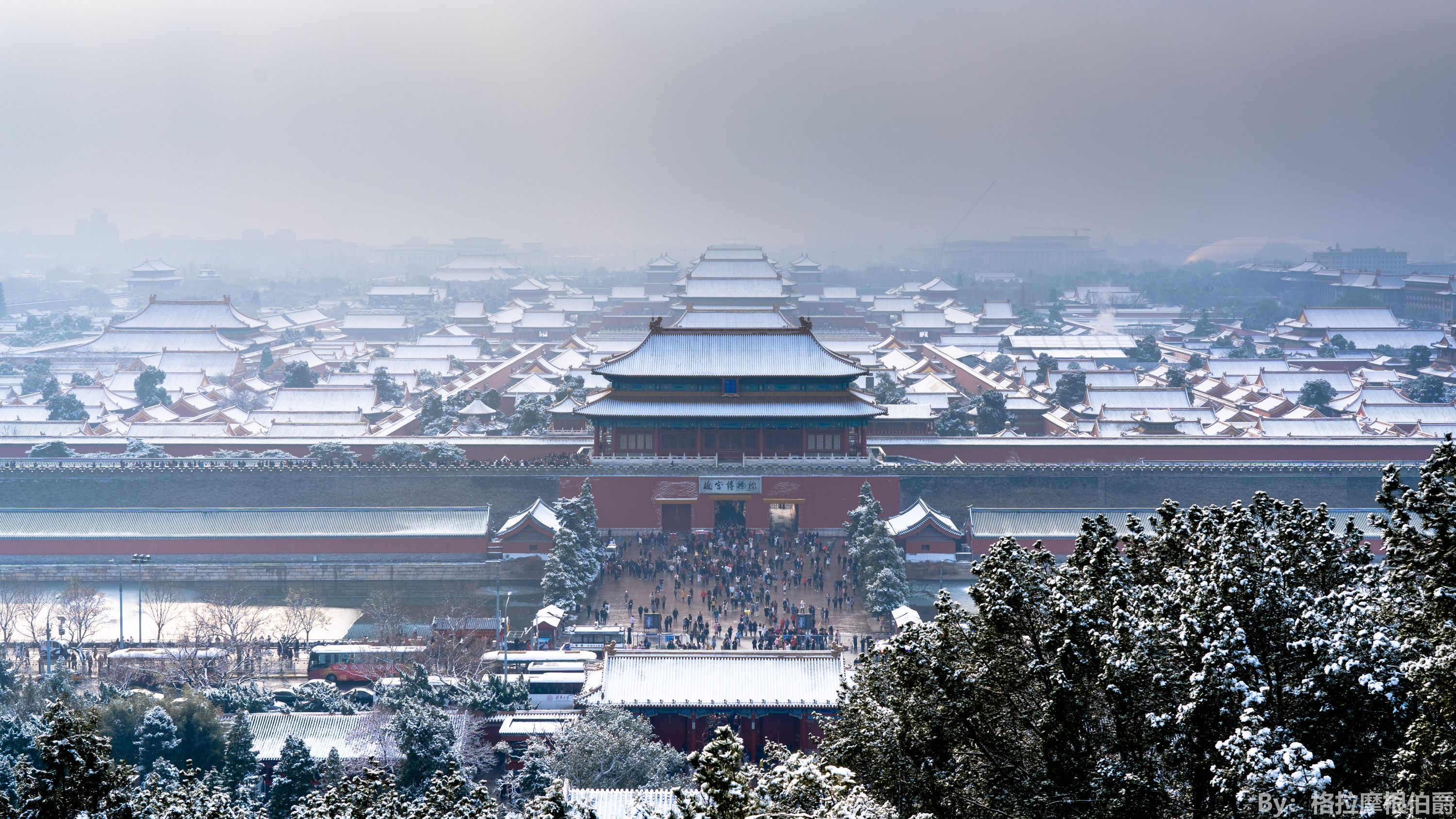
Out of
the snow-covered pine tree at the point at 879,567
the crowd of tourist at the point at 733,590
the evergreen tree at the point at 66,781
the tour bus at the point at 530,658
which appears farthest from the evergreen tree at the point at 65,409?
the evergreen tree at the point at 66,781

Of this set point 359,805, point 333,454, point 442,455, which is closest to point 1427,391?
point 442,455

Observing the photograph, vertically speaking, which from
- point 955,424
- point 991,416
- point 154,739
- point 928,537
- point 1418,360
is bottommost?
point 154,739

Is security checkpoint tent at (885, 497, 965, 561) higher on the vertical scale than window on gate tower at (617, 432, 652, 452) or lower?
lower

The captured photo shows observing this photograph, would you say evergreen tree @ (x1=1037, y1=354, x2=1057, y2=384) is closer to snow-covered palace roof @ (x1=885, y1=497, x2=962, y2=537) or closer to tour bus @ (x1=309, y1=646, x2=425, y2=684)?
snow-covered palace roof @ (x1=885, y1=497, x2=962, y2=537)

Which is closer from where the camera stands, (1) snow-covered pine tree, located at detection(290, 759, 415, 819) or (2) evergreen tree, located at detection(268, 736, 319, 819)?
(1) snow-covered pine tree, located at detection(290, 759, 415, 819)

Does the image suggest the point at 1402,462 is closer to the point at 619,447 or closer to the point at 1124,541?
the point at 619,447

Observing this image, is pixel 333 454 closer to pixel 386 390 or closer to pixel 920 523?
pixel 386 390

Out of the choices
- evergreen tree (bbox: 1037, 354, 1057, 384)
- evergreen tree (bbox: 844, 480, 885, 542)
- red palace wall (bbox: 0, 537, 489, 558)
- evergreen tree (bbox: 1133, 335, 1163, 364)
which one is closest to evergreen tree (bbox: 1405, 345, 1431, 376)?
evergreen tree (bbox: 1133, 335, 1163, 364)
